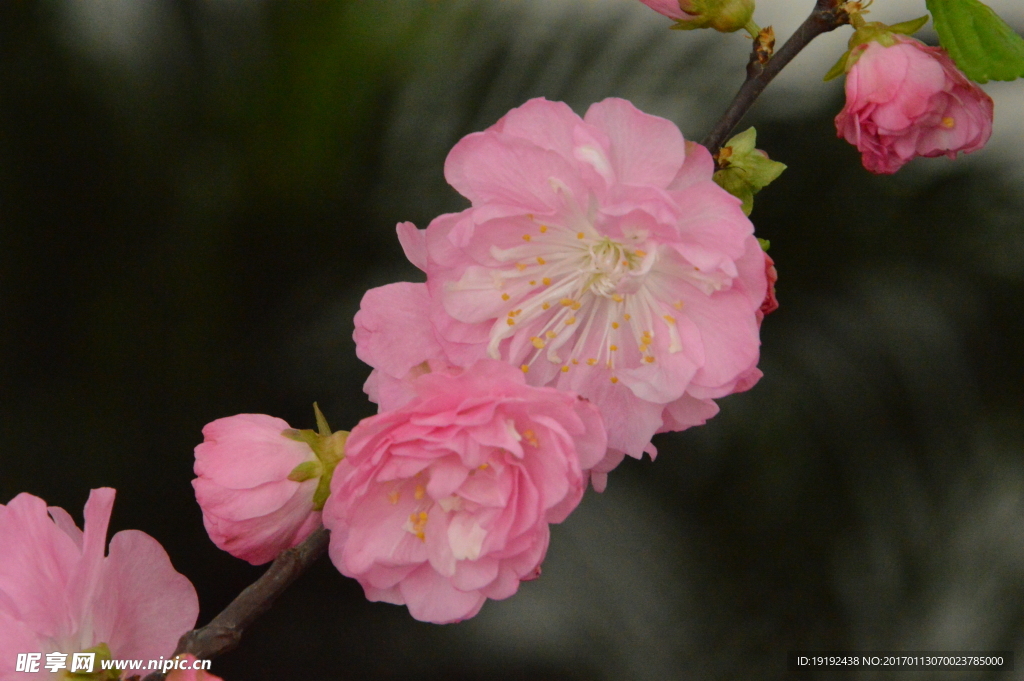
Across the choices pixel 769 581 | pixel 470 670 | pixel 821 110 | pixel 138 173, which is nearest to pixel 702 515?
pixel 769 581

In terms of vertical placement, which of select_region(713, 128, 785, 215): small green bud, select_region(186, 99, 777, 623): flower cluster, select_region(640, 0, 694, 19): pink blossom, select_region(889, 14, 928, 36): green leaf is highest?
select_region(889, 14, 928, 36): green leaf

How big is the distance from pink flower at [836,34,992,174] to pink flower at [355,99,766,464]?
0.09 meters

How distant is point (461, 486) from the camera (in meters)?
0.32

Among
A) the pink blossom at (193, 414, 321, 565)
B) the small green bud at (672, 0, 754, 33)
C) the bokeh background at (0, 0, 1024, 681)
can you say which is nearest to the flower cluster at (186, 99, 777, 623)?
the pink blossom at (193, 414, 321, 565)

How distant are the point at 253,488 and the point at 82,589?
11 cm

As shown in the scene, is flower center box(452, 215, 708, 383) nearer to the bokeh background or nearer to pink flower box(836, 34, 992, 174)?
pink flower box(836, 34, 992, 174)

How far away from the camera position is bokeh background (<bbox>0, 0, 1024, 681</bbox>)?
700 millimetres

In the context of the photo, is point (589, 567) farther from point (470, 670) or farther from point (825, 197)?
point (825, 197)

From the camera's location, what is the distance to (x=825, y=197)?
72 cm

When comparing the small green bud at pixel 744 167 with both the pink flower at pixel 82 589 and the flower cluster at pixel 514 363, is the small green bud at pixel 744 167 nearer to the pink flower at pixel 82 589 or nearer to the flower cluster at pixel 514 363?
the flower cluster at pixel 514 363

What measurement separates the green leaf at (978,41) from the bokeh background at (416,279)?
385mm

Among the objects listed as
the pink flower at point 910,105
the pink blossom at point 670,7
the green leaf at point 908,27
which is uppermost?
the green leaf at point 908,27

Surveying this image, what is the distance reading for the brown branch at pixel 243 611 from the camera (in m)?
Result: 0.32

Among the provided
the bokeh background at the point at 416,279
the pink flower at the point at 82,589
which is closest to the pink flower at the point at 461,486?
the pink flower at the point at 82,589
